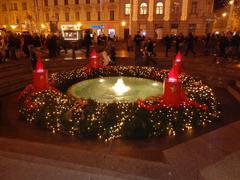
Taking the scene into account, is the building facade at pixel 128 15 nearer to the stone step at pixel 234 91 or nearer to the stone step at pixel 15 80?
the stone step at pixel 15 80

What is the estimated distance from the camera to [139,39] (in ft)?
57.1

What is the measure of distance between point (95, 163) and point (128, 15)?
47033mm

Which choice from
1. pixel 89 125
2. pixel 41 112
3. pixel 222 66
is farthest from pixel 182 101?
pixel 222 66

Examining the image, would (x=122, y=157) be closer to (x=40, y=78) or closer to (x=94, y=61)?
(x=40, y=78)

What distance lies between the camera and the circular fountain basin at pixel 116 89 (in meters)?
7.99

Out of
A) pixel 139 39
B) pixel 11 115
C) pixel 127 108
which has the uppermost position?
pixel 139 39

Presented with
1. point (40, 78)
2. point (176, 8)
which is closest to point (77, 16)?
point (176, 8)

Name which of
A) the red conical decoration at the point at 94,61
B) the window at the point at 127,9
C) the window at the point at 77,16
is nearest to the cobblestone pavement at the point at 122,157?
the red conical decoration at the point at 94,61

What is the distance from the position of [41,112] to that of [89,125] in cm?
164

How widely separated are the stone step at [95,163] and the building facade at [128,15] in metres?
37.3

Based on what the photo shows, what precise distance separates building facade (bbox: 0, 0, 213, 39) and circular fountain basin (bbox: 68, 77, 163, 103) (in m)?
31.8

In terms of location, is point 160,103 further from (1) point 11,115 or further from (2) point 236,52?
(2) point 236,52

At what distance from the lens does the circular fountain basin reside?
7.99 meters

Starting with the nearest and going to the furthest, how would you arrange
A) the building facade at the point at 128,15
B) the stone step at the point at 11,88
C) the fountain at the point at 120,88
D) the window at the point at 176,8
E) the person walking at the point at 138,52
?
the fountain at the point at 120,88, the stone step at the point at 11,88, the person walking at the point at 138,52, the building facade at the point at 128,15, the window at the point at 176,8
